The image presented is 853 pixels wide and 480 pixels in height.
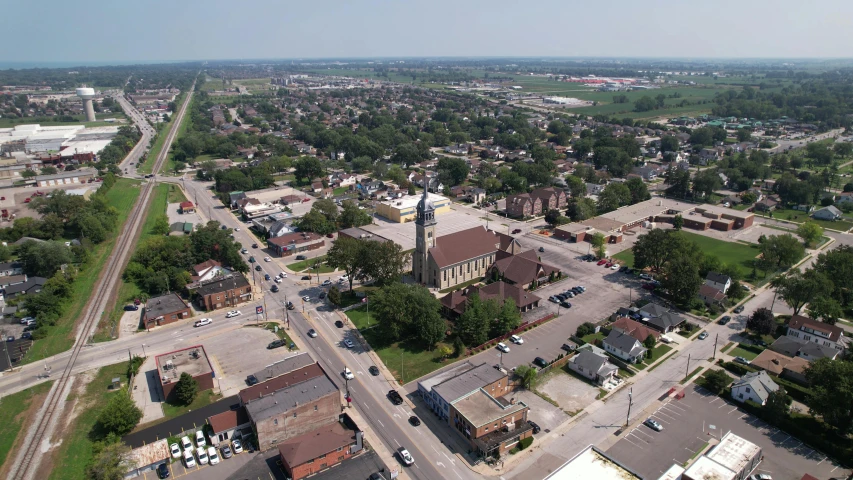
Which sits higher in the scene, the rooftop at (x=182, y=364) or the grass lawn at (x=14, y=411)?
the rooftop at (x=182, y=364)

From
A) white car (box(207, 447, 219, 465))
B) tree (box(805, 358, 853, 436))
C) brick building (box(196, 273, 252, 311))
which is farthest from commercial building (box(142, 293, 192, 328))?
tree (box(805, 358, 853, 436))

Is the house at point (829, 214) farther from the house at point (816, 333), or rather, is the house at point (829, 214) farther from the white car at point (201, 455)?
the white car at point (201, 455)

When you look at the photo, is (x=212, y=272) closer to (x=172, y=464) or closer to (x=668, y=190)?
(x=172, y=464)

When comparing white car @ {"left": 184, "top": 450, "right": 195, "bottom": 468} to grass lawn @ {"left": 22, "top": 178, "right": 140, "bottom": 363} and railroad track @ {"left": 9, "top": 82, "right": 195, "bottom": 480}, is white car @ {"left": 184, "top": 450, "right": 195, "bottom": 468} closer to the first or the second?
railroad track @ {"left": 9, "top": 82, "right": 195, "bottom": 480}

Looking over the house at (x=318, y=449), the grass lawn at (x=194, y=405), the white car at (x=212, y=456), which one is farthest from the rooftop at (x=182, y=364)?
the house at (x=318, y=449)

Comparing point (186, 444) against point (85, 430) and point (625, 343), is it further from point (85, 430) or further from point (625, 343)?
point (625, 343)

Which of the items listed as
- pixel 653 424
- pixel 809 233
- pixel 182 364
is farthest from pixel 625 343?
pixel 809 233
